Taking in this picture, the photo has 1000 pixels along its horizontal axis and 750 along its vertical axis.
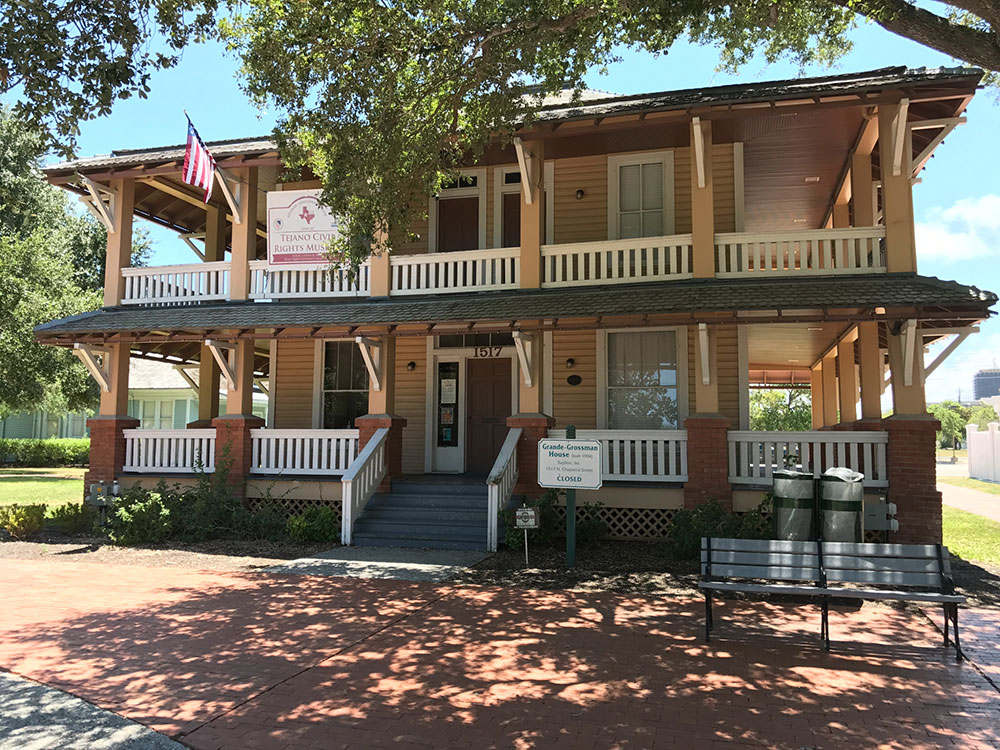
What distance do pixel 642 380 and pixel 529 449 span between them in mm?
2782

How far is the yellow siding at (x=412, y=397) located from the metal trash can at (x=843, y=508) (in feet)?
26.8

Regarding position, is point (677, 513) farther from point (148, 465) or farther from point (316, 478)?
point (148, 465)

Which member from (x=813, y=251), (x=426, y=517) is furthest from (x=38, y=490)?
(x=813, y=251)

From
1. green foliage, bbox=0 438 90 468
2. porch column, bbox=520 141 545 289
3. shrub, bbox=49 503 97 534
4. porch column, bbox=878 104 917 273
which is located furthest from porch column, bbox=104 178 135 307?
green foliage, bbox=0 438 90 468

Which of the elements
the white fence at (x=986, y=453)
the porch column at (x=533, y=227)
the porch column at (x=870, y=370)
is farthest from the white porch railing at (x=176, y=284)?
the white fence at (x=986, y=453)

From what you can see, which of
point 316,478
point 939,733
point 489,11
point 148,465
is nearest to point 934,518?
point 939,733

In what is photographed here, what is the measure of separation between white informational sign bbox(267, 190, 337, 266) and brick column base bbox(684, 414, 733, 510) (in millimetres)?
7386

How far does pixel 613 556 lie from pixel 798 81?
26.4 feet

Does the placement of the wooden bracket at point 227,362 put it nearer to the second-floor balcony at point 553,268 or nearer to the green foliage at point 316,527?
the second-floor balcony at point 553,268

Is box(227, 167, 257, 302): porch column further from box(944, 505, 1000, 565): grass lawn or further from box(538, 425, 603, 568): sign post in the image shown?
box(944, 505, 1000, 565): grass lawn

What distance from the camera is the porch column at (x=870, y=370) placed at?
452 inches

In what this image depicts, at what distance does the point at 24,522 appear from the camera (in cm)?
1243

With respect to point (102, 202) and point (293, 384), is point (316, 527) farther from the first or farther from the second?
point (102, 202)

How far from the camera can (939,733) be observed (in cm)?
451
